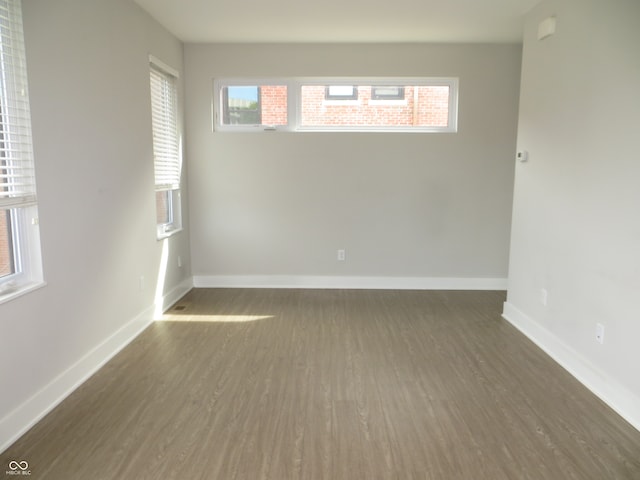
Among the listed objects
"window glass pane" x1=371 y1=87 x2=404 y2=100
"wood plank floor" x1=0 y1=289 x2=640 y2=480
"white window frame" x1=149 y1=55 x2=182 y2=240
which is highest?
"window glass pane" x1=371 y1=87 x2=404 y2=100

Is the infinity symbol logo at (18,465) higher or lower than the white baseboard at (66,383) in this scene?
lower

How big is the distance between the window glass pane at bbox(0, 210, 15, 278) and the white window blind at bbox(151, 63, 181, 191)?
1807 mm

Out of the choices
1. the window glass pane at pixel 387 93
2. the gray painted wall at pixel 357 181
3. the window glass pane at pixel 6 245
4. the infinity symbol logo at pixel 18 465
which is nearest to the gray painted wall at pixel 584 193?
the gray painted wall at pixel 357 181

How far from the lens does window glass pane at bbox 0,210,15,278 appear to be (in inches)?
88.4

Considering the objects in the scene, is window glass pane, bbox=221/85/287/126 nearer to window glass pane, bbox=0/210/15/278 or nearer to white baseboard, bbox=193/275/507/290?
white baseboard, bbox=193/275/507/290

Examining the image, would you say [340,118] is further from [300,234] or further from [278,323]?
[278,323]

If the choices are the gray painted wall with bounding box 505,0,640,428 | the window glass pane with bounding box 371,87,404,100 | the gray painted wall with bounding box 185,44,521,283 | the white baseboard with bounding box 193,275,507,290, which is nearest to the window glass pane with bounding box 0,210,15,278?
the gray painted wall with bounding box 185,44,521,283

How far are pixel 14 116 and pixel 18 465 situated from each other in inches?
65.3

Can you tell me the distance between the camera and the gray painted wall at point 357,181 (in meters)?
4.70

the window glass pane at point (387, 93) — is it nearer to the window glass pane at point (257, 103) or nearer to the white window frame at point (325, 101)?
the white window frame at point (325, 101)

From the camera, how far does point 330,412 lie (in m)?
2.44

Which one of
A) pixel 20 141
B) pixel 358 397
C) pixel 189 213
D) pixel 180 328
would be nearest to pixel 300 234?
pixel 189 213

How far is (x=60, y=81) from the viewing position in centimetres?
254

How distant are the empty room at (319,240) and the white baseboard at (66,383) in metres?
0.02
